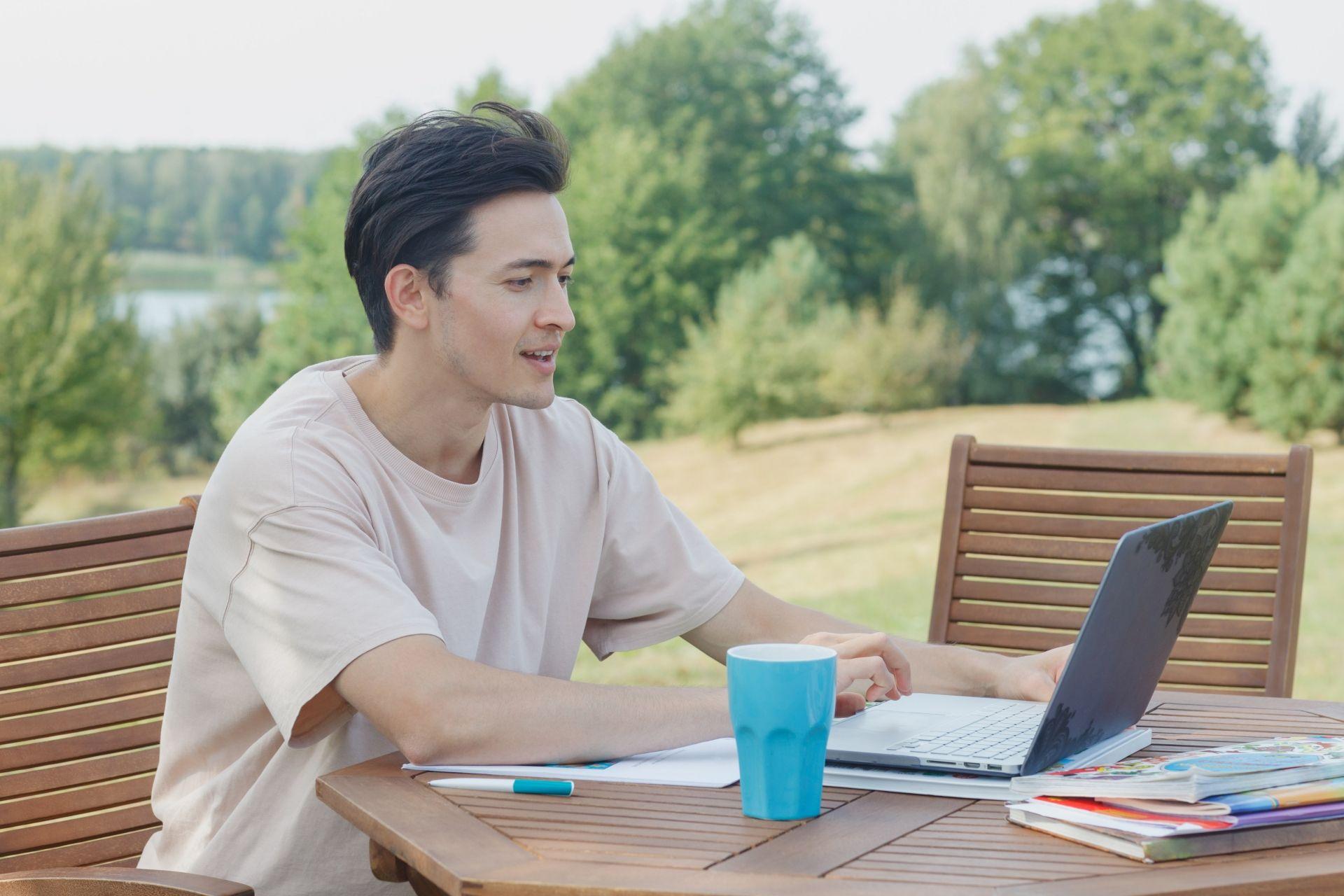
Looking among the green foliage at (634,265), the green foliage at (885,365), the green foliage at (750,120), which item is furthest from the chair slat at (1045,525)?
the green foliage at (750,120)

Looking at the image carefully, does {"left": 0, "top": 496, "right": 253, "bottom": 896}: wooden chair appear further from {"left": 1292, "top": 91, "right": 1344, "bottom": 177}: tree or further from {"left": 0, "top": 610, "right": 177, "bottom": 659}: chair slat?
{"left": 1292, "top": 91, "right": 1344, "bottom": 177}: tree

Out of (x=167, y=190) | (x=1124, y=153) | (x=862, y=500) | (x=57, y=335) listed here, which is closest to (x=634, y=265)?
(x=1124, y=153)

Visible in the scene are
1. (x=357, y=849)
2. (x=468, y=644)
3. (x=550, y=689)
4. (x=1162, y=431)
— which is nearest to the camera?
(x=550, y=689)

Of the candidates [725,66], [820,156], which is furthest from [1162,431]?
[725,66]

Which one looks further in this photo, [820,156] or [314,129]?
[820,156]

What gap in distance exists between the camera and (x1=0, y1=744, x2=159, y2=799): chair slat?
1742 mm

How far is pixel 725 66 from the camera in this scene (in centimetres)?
2477

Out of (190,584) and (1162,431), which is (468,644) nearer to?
(190,584)

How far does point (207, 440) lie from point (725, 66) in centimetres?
1248

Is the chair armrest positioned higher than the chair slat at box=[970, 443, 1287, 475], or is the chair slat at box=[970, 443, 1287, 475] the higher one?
the chair slat at box=[970, 443, 1287, 475]

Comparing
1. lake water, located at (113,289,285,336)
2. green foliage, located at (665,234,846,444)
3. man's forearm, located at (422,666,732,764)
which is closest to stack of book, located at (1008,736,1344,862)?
man's forearm, located at (422,666,732,764)

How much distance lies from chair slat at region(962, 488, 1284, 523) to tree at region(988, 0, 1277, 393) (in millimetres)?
19099

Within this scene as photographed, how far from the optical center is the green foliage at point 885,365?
14602 millimetres

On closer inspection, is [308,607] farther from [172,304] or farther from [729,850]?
[172,304]
